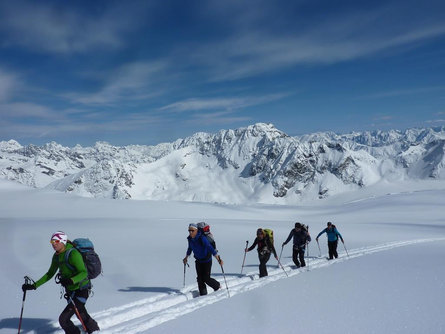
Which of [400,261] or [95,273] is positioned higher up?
[95,273]

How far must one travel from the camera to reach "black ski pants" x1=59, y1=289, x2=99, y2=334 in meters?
6.27

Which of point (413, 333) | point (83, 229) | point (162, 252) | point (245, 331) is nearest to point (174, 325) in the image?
point (245, 331)

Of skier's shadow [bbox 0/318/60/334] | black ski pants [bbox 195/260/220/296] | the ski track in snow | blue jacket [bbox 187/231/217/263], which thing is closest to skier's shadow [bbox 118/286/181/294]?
the ski track in snow

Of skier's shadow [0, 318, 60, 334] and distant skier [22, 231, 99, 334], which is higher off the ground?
distant skier [22, 231, 99, 334]

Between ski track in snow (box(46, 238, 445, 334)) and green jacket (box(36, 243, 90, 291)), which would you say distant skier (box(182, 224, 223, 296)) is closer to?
ski track in snow (box(46, 238, 445, 334))

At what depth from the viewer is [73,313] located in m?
6.39

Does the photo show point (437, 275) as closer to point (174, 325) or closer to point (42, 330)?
point (174, 325)

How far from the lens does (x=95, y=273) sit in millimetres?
6605

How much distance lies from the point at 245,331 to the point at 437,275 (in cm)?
693

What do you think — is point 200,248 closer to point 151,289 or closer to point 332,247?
point 151,289

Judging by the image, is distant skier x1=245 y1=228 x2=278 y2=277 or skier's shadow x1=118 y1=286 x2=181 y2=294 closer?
skier's shadow x1=118 y1=286 x2=181 y2=294

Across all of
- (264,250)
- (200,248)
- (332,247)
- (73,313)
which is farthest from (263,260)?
(73,313)

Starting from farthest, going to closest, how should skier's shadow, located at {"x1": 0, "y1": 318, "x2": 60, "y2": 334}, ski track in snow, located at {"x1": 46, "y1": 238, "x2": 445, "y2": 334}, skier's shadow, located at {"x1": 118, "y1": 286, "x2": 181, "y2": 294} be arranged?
1. skier's shadow, located at {"x1": 118, "y1": 286, "x2": 181, "y2": 294}
2. skier's shadow, located at {"x1": 0, "y1": 318, "x2": 60, "y2": 334}
3. ski track in snow, located at {"x1": 46, "y1": 238, "x2": 445, "y2": 334}

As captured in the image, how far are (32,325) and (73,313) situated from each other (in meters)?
1.60
